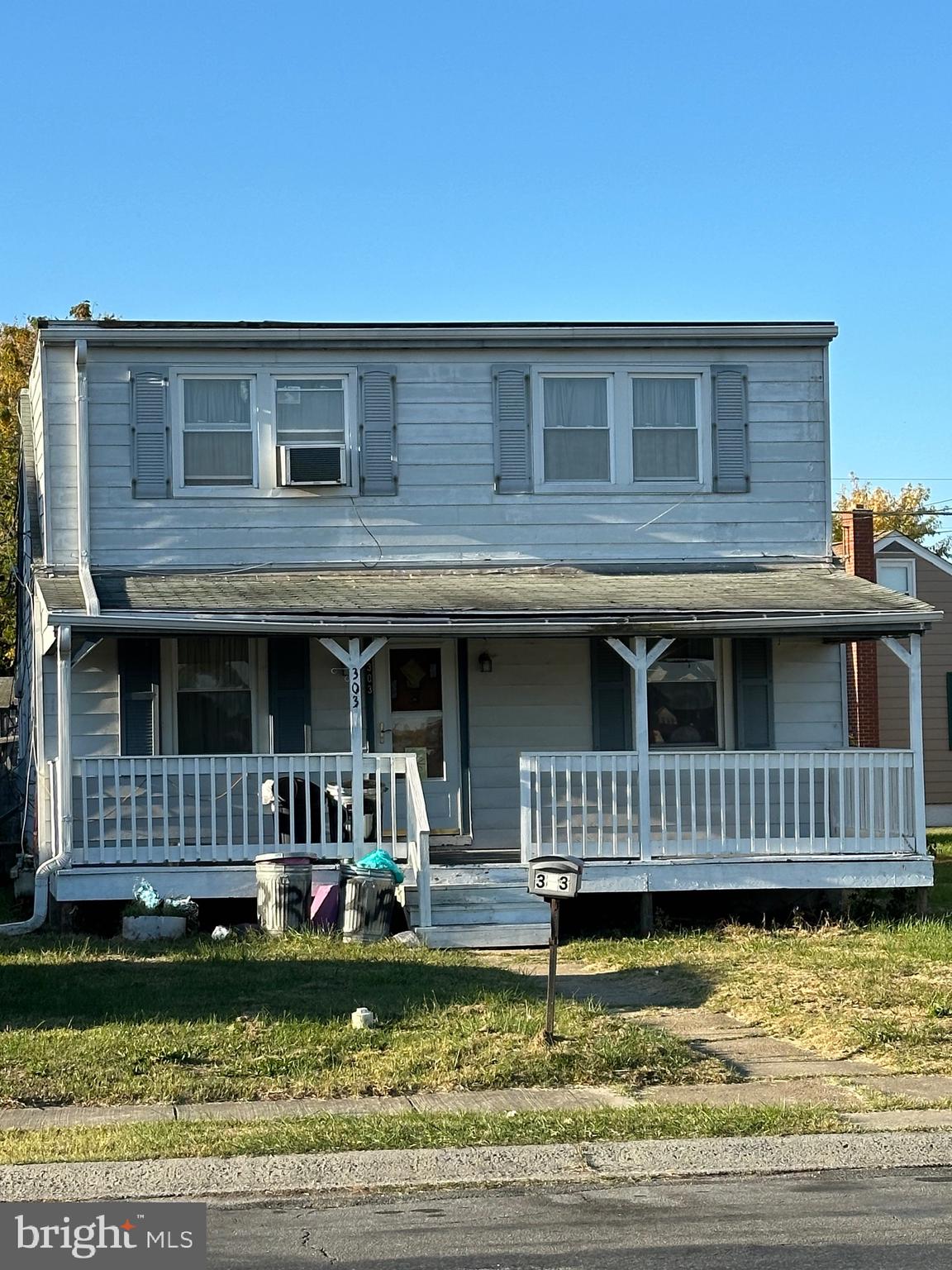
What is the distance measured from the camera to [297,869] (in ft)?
46.7

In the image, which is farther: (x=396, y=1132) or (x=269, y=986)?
(x=269, y=986)

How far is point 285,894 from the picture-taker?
14180 millimetres

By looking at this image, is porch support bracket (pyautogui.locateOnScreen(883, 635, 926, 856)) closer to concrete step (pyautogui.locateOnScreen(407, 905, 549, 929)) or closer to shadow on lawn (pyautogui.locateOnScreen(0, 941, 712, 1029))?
shadow on lawn (pyautogui.locateOnScreen(0, 941, 712, 1029))

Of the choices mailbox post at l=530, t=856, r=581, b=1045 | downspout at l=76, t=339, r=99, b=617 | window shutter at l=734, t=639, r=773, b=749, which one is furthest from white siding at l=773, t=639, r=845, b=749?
mailbox post at l=530, t=856, r=581, b=1045

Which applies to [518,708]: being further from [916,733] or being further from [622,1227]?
[622,1227]

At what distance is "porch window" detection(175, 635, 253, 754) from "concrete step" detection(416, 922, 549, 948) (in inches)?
133

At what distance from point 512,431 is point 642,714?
3738 millimetres

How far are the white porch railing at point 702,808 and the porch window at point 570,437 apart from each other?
11.0 ft

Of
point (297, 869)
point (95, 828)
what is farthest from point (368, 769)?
point (95, 828)

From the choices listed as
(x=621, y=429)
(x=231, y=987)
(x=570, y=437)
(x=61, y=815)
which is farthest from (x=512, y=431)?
(x=231, y=987)

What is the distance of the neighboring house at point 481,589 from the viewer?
15156 millimetres

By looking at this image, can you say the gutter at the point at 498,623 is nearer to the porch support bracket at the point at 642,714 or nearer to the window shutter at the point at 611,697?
the porch support bracket at the point at 642,714

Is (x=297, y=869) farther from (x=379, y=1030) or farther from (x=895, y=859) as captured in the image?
(x=895, y=859)

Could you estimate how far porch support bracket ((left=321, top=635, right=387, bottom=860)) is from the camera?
14633 mm
